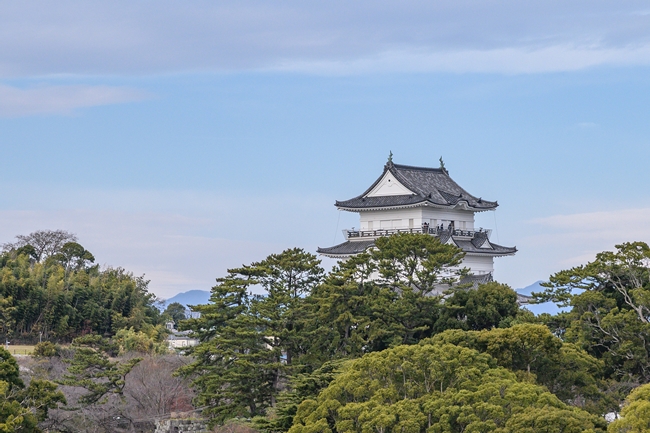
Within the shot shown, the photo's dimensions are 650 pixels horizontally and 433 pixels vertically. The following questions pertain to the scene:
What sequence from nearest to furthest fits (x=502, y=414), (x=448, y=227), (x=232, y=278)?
(x=502, y=414)
(x=232, y=278)
(x=448, y=227)

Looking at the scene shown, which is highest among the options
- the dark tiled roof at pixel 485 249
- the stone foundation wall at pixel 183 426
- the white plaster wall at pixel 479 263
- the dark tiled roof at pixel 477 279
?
the dark tiled roof at pixel 485 249

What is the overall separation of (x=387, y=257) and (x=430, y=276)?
64.8 inches

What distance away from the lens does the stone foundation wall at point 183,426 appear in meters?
31.3

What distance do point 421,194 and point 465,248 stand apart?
104 inches

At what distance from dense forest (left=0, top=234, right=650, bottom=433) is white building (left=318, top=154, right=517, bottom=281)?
2817 millimetres

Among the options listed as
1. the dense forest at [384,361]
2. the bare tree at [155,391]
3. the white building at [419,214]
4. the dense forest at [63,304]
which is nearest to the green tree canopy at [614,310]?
the dense forest at [384,361]

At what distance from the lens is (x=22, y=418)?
23.8 metres

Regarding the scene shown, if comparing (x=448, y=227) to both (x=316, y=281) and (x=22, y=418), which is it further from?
(x=22, y=418)

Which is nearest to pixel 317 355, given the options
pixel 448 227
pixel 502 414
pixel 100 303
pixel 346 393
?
pixel 346 393

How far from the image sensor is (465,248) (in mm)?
41688

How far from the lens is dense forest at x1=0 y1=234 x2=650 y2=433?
75.6 feet

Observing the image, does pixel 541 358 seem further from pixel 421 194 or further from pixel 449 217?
pixel 449 217

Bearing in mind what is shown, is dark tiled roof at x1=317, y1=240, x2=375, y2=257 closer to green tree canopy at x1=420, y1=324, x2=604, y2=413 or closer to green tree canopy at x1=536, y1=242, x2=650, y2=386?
green tree canopy at x1=536, y1=242, x2=650, y2=386

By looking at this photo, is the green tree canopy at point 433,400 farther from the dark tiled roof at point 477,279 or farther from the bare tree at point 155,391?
the dark tiled roof at point 477,279
